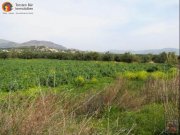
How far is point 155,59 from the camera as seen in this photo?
57969 mm

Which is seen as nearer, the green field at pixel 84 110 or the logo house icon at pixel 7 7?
the green field at pixel 84 110

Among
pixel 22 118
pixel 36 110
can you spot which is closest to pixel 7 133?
pixel 22 118

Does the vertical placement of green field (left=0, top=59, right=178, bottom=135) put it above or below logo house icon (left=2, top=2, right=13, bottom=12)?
below

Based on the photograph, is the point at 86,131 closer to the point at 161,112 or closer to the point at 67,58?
the point at 161,112

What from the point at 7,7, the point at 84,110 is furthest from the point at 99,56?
the point at 84,110

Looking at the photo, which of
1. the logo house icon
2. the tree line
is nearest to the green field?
the logo house icon

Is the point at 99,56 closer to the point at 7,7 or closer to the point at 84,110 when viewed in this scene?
the point at 7,7

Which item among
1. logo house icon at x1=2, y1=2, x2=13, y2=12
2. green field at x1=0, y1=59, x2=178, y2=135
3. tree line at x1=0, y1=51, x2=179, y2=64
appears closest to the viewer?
green field at x1=0, y1=59, x2=178, y2=135

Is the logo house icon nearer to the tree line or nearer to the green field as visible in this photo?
the green field

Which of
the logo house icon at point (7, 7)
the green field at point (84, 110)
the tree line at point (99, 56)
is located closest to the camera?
the green field at point (84, 110)

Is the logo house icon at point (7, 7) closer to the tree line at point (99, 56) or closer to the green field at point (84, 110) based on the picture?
the green field at point (84, 110)

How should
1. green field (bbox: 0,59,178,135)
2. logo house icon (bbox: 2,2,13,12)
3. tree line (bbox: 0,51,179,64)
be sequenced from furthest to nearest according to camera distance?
tree line (bbox: 0,51,179,64), logo house icon (bbox: 2,2,13,12), green field (bbox: 0,59,178,135)

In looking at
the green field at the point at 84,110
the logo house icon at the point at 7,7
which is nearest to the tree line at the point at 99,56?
the green field at the point at 84,110

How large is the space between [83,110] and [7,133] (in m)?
Answer: 4.41
